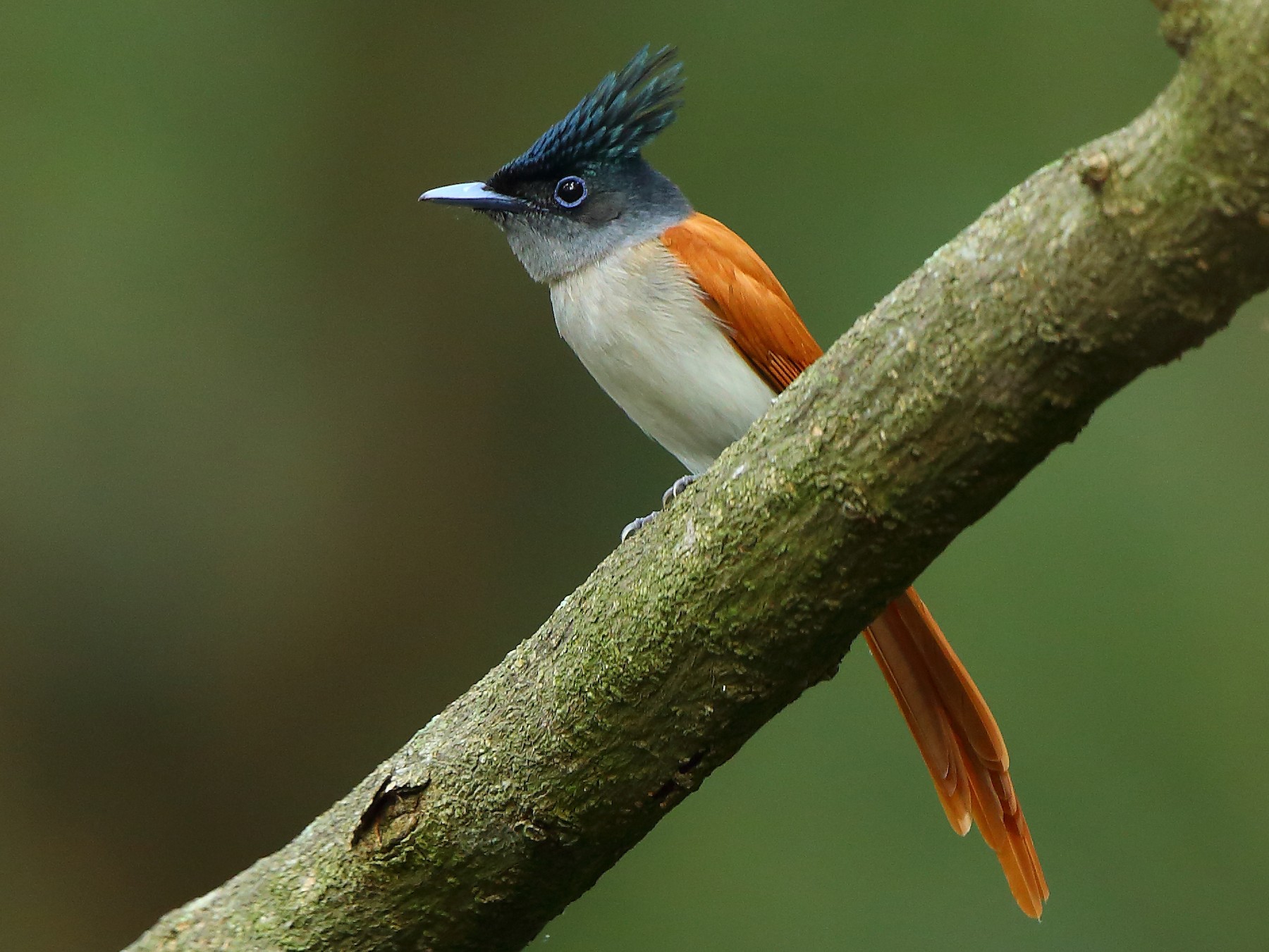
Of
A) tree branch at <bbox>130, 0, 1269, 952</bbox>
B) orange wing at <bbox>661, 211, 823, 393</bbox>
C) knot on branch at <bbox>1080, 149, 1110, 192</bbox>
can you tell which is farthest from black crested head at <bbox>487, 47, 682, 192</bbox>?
knot on branch at <bbox>1080, 149, 1110, 192</bbox>

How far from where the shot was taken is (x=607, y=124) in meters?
3.36

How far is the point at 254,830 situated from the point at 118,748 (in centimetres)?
54

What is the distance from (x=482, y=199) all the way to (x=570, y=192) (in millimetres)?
223

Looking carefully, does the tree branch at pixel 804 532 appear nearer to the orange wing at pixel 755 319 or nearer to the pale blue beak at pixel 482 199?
the orange wing at pixel 755 319

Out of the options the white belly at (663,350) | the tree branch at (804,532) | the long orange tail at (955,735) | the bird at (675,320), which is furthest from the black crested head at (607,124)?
the tree branch at (804,532)

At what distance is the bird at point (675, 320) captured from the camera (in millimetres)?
2576

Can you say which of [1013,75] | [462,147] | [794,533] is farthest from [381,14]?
[794,533]

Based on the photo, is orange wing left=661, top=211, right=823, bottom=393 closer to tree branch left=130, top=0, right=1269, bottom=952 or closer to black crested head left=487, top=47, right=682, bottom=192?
black crested head left=487, top=47, right=682, bottom=192

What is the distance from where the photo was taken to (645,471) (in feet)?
16.3

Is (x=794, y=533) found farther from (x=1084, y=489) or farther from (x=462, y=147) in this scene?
(x=462, y=147)

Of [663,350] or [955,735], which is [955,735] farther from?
[663,350]

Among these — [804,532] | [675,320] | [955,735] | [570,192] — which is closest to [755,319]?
[675,320]

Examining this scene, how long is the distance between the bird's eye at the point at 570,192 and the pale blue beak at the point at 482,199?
85mm

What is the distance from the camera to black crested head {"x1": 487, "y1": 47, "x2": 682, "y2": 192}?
3338 millimetres
